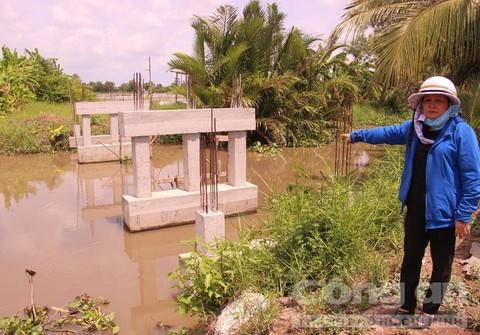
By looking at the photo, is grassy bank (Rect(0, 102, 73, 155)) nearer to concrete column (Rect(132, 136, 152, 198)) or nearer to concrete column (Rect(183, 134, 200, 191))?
concrete column (Rect(132, 136, 152, 198))

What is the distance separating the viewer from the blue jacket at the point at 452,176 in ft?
8.05

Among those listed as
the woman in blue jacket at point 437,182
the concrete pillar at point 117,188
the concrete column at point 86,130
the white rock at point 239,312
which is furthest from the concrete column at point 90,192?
the woman in blue jacket at point 437,182

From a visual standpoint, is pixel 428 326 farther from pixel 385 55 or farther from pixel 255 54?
pixel 255 54

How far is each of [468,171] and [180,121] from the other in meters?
5.05

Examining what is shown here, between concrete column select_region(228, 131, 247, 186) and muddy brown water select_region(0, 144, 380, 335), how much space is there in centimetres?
65

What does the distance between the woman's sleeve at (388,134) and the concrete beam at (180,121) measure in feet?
13.6

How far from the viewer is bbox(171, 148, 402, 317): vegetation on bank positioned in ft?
11.2

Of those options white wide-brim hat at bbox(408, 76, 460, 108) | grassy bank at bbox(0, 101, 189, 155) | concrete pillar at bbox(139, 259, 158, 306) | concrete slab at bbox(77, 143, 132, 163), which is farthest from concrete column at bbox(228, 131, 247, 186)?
grassy bank at bbox(0, 101, 189, 155)

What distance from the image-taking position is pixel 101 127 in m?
16.1

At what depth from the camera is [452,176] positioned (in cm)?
Result: 252

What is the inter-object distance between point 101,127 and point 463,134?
1521cm

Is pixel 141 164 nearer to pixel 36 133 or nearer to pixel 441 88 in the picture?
pixel 441 88

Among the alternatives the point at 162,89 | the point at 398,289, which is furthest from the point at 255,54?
the point at 162,89

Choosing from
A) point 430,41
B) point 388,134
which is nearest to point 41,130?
point 430,41
